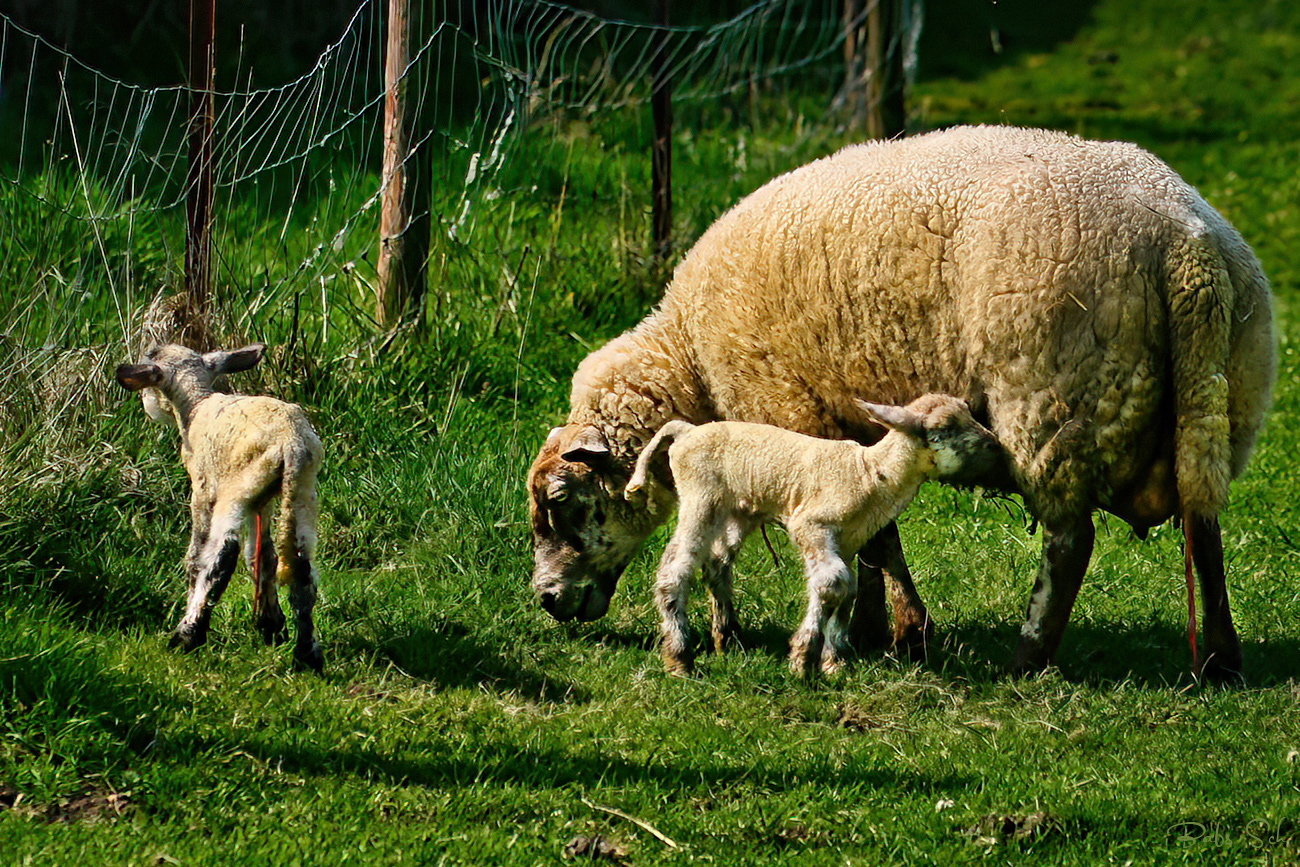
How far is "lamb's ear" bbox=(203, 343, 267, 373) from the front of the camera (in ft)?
16.5

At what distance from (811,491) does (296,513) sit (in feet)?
5.29

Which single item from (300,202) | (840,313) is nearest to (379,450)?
(840,313)

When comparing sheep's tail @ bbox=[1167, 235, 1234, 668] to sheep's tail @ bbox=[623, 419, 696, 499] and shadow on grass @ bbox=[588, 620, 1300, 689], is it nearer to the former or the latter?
shadow on grass @ bbox=[588, 620, 1300, 689]

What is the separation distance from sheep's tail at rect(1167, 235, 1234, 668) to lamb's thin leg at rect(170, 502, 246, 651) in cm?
290

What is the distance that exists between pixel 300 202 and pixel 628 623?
4.22 meters

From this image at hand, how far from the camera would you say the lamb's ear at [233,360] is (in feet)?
16.5

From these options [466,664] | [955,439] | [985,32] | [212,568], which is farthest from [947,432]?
[985,32]

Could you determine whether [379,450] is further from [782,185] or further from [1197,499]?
[1197,499]

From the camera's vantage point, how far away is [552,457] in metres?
5.64

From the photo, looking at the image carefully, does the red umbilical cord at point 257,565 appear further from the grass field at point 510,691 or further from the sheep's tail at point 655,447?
the sheep's tail at point 655,447

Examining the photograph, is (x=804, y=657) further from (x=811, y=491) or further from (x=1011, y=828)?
(x=1011, y=828)

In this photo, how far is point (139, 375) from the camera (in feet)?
16.1

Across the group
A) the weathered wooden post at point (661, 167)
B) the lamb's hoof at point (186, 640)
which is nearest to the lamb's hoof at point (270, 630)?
the lamb's hoof at point (186, 640)

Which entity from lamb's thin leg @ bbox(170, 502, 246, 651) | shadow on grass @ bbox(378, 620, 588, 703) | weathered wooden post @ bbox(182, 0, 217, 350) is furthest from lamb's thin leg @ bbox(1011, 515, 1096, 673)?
weathered wooden post @ bbox(182, 0, 217, 350)
